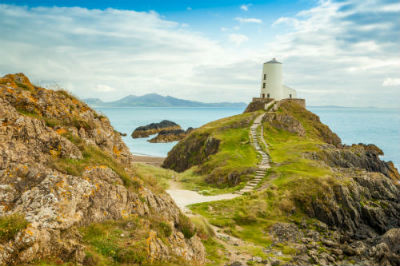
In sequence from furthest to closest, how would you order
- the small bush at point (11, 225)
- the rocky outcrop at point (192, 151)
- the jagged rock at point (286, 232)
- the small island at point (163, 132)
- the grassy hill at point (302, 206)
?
1. the small island at point (163, 132)
2. the rocky outcrop at point (192, 151)
3. the jagged rock at point (286, 232)
4. the grassy hill at point (302, 206)
5. the small bush at point (11, 225)

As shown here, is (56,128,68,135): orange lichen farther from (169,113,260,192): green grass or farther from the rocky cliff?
(169,113,260,192): green grass

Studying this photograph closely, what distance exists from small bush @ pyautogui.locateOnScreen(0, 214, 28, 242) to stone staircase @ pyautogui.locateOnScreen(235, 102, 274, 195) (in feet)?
71.3

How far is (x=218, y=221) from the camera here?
841 inches

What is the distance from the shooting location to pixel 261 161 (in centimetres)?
3719

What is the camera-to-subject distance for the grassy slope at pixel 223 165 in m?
33.0

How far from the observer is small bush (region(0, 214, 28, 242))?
25.9 ft

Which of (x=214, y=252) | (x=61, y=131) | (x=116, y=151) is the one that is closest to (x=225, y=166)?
(x=214, y=252)

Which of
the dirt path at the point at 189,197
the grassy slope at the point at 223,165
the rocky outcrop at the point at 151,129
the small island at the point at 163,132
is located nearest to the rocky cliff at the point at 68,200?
the dirt path at the point at 189,197

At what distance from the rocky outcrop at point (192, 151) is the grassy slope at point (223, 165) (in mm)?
1570

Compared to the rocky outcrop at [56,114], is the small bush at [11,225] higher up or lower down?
lower down

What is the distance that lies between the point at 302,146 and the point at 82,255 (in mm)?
38185

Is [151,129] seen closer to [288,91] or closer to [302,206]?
[288,91]

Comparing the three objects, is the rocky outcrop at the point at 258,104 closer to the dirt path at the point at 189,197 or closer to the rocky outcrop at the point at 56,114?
the dirt path at the point at 189,197

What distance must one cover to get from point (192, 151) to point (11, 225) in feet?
141
